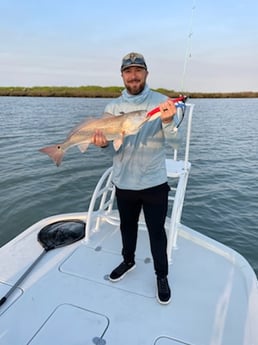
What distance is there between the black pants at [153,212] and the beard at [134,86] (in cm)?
86

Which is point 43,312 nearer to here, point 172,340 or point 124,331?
point 124,331

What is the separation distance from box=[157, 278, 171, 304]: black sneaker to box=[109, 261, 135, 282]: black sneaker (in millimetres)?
404

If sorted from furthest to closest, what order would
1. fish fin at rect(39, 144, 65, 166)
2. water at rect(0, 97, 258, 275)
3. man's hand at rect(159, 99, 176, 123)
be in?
water at rect(0, 97, 258, 275) < fish fin at rect(39, 144, 65, 166) < man's hand at rect(159, 99, 176, 123)

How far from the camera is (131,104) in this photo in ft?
8.82

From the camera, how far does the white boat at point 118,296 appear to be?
2391mm

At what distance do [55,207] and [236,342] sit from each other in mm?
5083

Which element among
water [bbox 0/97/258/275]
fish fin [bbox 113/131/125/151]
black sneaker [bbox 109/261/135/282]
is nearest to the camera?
fish fin [bbox 113/131/125/151]

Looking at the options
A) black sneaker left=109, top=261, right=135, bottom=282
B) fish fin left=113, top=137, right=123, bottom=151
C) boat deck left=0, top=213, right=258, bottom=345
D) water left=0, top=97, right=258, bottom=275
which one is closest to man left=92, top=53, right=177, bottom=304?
fish fin left=113, top=137, right=123, bottom=151

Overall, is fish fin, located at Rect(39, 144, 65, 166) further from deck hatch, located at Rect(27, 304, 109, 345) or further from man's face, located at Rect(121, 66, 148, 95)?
deck hatch, located at Rect(27, 304, 109, 345)

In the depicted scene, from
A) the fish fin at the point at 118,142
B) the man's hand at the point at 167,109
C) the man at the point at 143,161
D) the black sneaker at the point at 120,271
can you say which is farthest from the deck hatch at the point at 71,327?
the man's hand at the point at 167,109

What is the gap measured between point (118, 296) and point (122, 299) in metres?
0.06

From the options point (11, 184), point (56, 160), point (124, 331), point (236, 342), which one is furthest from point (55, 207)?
point (236, 342)

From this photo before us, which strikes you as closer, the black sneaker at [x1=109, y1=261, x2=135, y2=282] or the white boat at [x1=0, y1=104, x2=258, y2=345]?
the white boat at [x1=0, y1=104, x2=258, y2=345]

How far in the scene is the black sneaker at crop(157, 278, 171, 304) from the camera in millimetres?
2731
